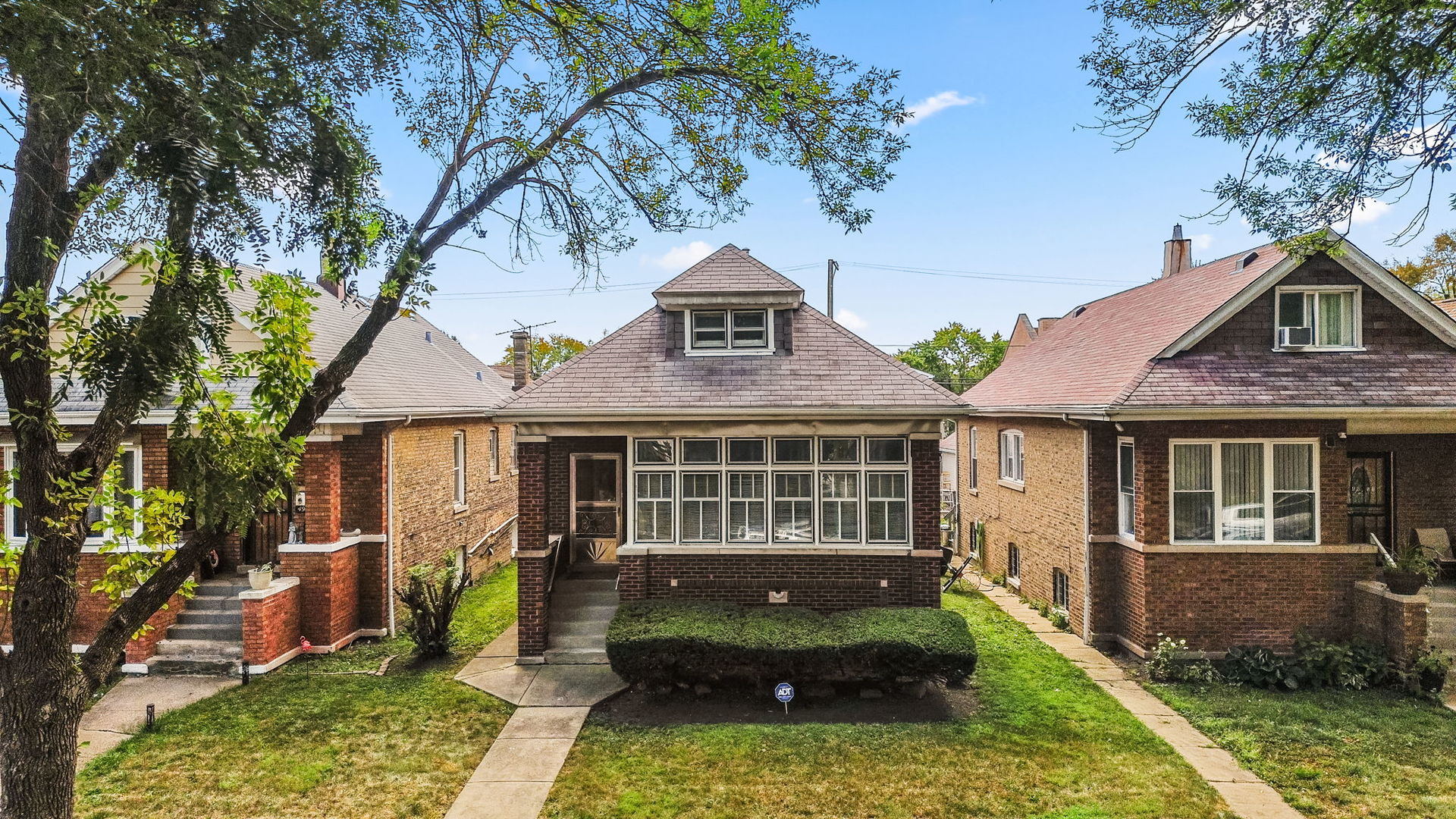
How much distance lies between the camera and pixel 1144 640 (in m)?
10.5

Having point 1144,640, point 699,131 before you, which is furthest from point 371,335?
point 1144,640

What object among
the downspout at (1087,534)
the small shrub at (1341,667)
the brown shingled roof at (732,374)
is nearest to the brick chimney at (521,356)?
the brown shingled roof at (732,374)

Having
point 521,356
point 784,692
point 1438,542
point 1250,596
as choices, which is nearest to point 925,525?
point 784,692

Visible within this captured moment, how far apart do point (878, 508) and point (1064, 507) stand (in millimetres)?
4514

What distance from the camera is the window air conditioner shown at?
11.0 m

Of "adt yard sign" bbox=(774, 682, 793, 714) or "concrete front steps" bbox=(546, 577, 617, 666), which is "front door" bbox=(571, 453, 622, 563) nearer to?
"concrete front steps" bbox=(546, 577, 617, 666)

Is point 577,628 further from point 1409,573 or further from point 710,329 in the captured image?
point 1409,573

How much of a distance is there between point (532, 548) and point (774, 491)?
3713mm

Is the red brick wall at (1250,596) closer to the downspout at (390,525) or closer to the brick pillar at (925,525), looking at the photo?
the brick pillar at (925,525)

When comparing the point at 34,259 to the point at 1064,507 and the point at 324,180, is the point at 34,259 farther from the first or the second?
the point at 1064,507

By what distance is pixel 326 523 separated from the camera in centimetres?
1095

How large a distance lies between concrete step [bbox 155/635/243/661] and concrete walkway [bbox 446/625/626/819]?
11.3 feet

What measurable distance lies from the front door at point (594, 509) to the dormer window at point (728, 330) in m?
2.82

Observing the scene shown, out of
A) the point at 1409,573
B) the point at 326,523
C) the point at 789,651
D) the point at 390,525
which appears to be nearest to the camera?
the point at 789,651
